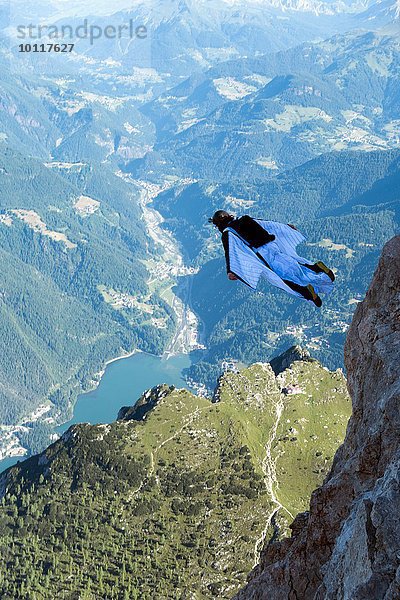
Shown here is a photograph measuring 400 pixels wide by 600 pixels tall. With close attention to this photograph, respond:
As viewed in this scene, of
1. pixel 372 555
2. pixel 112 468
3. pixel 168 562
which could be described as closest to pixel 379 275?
pixel 372 555

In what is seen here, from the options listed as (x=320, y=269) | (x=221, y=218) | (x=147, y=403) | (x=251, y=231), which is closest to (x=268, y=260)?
(x=251, y=231)

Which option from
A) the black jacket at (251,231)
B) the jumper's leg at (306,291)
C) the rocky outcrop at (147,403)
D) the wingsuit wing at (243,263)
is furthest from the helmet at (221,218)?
the rocky outcrop at (147,403)

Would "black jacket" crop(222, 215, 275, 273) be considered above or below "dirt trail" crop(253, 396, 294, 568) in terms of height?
below

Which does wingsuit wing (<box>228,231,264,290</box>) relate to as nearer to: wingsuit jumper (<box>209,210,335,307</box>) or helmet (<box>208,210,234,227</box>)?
wingsuit jumper (<box>209,210,335,307</box>)

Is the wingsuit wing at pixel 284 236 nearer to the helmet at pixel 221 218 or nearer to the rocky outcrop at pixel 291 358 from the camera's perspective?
the helmet at pixel 221 218

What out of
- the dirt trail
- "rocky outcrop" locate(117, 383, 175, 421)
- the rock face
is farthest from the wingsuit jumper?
"rocky outcrop" locate(117, 383, 175, 421)

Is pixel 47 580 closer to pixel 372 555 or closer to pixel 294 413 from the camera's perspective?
pixel 294 413
